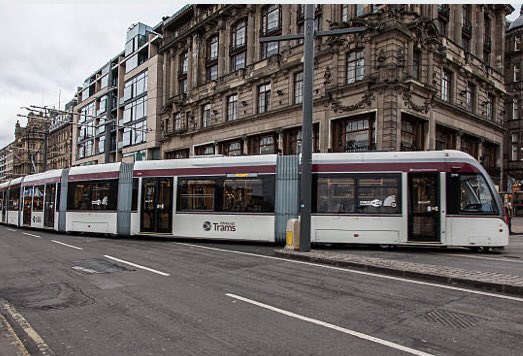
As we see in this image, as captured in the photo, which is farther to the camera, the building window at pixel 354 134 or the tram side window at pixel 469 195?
the building window at pixel 354 134

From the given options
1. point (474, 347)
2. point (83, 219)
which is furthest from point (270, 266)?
point (83, 219)

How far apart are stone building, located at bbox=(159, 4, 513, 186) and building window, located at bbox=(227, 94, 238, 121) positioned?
5.2 inches

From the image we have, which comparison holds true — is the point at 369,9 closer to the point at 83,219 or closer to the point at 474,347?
the point at 83,219

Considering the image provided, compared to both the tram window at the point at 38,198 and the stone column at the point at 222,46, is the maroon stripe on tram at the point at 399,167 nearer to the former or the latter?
the tram window at the point at 38,198

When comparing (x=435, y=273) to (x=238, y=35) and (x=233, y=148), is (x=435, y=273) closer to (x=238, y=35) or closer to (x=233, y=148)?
(x=233, y=148)

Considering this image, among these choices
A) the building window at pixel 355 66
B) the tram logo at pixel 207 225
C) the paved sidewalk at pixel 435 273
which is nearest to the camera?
the paved sidewalk at pixel 435 273

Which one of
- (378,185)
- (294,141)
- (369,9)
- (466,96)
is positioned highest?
(369,9)

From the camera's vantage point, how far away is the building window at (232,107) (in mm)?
37625

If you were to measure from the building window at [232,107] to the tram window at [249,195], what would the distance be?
23045 mm

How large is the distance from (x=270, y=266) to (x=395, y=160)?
568cm

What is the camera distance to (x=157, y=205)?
54.2 ft

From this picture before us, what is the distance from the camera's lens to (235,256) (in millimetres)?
11805

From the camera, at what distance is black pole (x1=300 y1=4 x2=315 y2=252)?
11984 millimetres

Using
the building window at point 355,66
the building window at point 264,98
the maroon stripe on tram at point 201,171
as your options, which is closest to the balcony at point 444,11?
the building window at point 355,66
